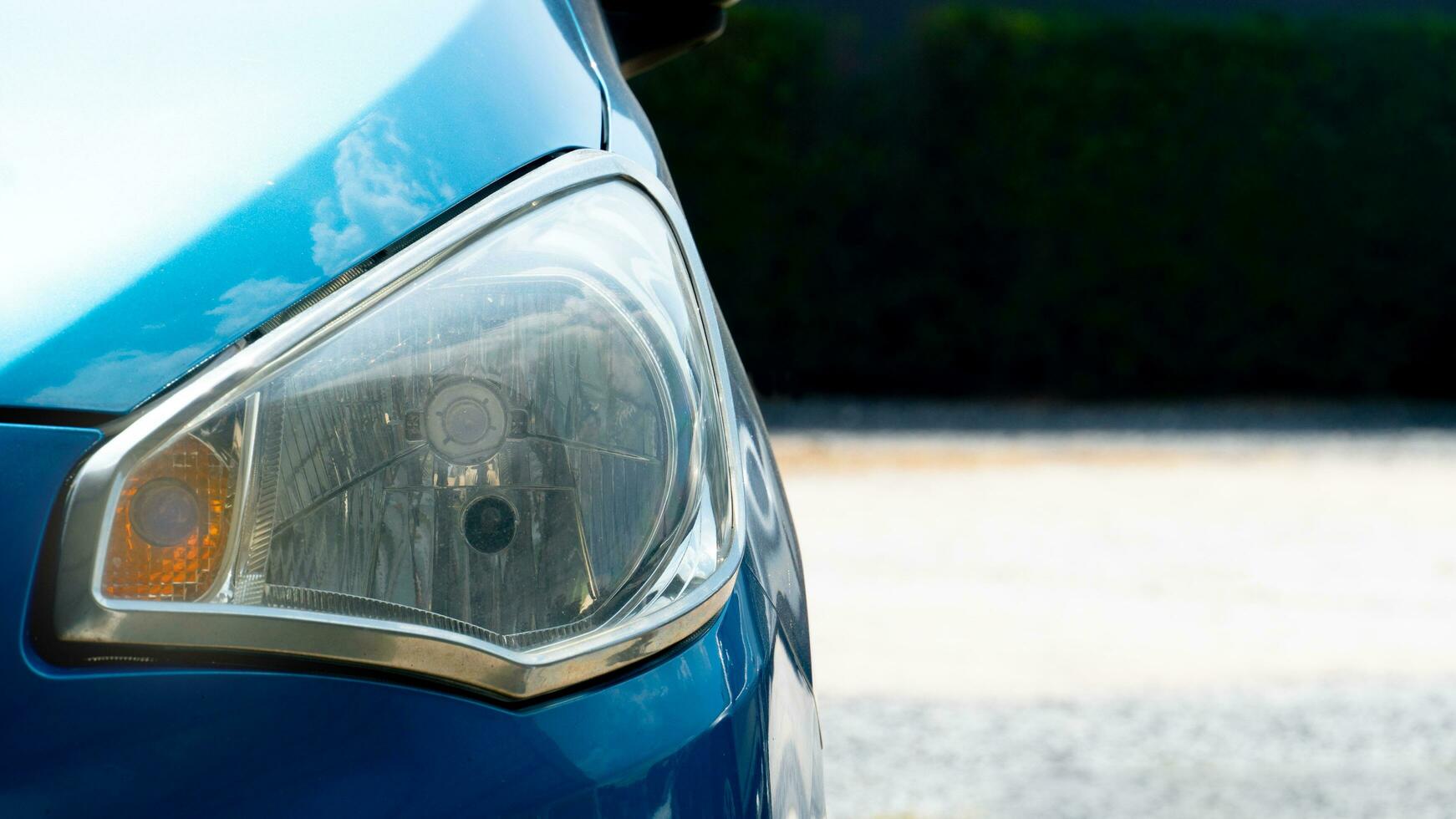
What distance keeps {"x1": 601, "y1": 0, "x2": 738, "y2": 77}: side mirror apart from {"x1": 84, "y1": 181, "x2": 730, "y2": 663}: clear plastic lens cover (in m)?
0.87

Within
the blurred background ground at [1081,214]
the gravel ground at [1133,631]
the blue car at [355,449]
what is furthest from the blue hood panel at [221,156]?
Answer: the blurred background ground at [1081,214]

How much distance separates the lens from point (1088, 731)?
12.2 feet

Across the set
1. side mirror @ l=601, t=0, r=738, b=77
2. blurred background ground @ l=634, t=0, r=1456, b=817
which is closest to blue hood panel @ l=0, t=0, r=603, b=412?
side mirror @ l=601, t=0, r=738, b=77

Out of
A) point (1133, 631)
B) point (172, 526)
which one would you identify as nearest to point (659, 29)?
point (172, 526)

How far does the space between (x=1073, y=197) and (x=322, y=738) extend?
10158 mm

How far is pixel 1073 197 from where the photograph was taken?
405 inches

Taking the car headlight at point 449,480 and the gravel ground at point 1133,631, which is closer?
the car headlight at point 449,480

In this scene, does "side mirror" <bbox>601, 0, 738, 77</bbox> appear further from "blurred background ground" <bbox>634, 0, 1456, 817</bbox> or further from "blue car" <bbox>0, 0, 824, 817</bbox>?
"blurred background ground" <bbox>634, 0, 1456, 817</bbox>

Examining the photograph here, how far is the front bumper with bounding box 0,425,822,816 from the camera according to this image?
67 cm

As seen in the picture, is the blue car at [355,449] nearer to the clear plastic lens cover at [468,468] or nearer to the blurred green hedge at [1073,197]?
the clear plastic lens cover at [468,468]

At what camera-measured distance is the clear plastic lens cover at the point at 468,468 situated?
75 centimetres

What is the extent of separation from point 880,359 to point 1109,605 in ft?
17.9

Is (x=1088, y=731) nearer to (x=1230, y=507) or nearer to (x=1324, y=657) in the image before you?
(x=1324, y=657)

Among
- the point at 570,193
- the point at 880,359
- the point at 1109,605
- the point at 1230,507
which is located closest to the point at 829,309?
the point at 880,359
